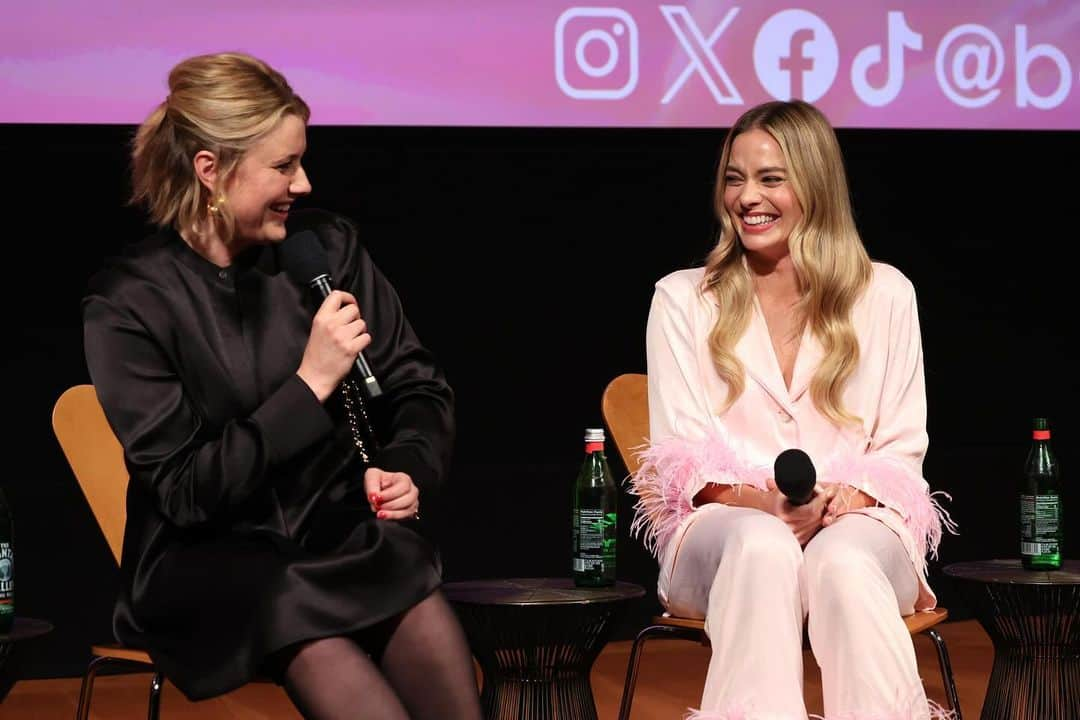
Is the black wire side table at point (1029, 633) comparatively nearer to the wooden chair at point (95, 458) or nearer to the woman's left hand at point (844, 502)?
the woman's left hand at point (844, 502)

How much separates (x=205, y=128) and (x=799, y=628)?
1.28m

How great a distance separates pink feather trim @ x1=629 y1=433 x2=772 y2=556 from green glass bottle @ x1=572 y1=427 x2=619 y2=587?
0.07 m

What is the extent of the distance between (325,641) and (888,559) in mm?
1055

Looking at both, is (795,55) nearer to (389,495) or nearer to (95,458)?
(95,458)

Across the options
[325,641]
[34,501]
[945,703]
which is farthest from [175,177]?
[945,703]

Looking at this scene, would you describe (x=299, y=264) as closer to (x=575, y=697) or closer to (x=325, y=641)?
(x=325, y=641)

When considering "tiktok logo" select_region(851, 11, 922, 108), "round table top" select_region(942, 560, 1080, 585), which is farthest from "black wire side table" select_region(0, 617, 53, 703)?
"tiktok logo" select_region(851, 11, 922, 108)

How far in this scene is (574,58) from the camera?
15.4 ft

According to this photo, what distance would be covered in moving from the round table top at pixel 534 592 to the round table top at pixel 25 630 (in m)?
0.71

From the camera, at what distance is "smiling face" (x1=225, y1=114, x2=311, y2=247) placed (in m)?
2.56

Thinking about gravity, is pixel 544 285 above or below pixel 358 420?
above

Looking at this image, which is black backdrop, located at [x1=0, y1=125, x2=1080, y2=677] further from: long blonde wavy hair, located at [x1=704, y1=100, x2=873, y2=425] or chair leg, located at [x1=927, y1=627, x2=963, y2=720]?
chair leg, located at [x1=927, y1=627, x2=963, y2=720]

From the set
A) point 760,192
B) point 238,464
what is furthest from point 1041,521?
point 238,464

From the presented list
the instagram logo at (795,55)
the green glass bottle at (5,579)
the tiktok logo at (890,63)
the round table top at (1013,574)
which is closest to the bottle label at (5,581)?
the green glass bottle at (5,579)
